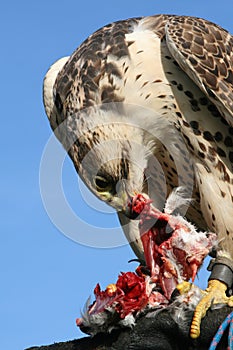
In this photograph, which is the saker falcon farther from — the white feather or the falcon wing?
the white feather

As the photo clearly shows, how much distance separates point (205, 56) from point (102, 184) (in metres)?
1.04

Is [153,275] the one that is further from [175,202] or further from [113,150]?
[113,150]

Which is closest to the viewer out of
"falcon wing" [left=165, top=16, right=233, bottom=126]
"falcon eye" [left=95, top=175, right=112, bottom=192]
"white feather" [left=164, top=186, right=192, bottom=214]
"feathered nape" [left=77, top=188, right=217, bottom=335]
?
"feathered nape" [left=77, top=188, right=217, bottom=335]

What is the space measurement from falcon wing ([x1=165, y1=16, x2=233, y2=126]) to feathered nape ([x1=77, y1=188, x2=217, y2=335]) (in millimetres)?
1490

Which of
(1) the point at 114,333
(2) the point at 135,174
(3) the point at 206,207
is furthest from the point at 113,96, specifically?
(1) the point at 114,333

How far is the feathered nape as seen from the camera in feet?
12.3

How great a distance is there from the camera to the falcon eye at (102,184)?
5.71 meters

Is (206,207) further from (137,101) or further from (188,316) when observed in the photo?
(188,316)

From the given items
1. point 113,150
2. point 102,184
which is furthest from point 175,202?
point 102,184

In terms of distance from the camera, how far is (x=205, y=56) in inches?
227

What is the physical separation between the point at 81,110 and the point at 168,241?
73.5 inches

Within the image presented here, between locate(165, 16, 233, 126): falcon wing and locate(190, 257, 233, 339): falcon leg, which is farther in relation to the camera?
locate(165, 16, 233, 126): falcon wing

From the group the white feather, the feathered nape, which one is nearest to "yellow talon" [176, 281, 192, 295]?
the feathered nape

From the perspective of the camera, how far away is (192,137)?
5.60 meters
